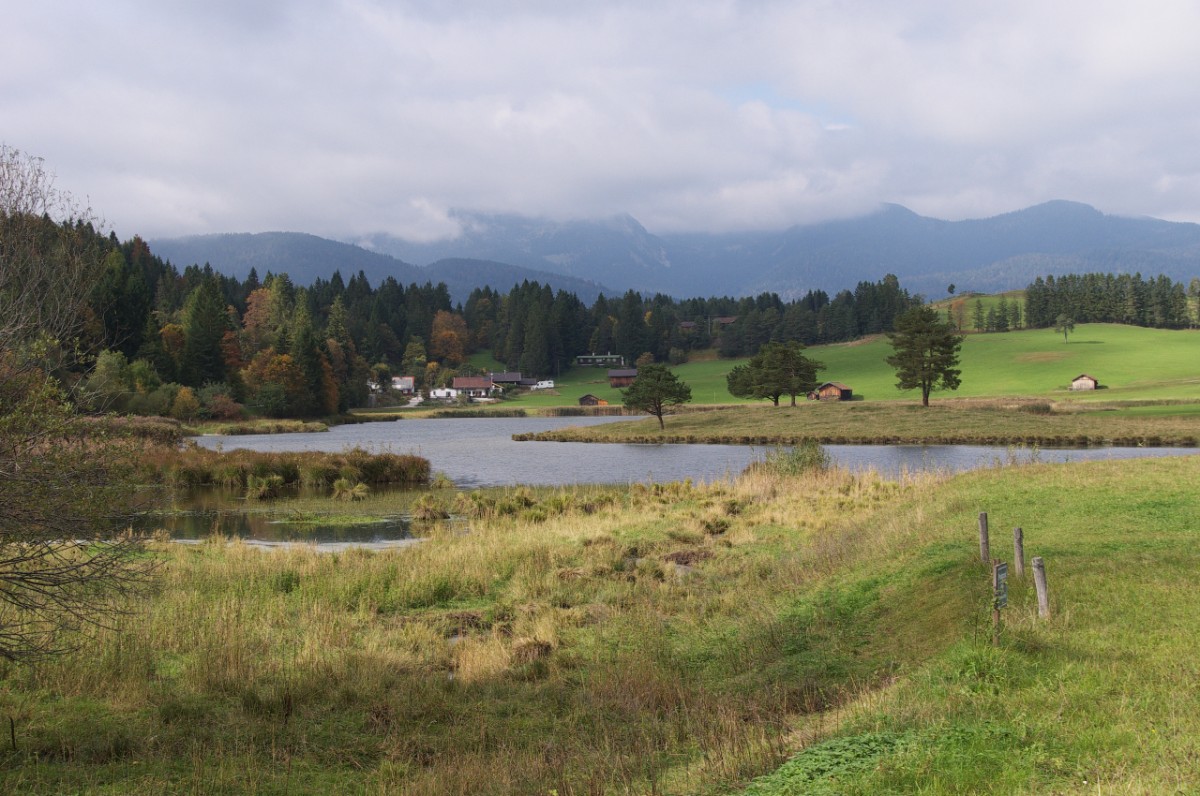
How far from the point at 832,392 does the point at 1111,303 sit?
88.4m

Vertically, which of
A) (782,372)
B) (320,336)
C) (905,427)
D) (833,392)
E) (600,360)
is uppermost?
(320,336)

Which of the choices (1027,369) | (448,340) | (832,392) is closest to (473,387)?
(448,340)

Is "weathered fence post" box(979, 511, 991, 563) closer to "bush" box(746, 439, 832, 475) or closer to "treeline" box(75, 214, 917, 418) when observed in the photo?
"bush" box(746, 439, 832, 475)

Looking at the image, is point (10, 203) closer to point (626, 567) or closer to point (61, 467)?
point (61, 467)

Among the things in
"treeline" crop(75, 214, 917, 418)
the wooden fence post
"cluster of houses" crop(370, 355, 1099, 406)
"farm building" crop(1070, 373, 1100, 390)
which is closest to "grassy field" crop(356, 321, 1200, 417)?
"farm building" crop(1070, 373, 1100, 390)

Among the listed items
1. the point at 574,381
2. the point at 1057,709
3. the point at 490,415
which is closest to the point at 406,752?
the point at 1057,709

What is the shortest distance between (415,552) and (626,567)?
5.43 metres

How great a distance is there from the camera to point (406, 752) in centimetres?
1035

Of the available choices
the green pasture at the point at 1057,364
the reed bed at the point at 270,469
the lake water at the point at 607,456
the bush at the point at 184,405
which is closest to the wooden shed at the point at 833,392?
the green pasture at the point at 1057,364

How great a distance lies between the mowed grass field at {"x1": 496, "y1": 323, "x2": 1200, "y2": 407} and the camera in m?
104

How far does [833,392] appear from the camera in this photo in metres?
115

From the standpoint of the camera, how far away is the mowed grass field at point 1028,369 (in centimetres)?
10400

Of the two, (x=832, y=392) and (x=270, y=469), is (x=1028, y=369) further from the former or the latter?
(x=270, y=469)

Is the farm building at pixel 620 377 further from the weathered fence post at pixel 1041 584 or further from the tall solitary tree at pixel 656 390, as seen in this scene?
the weathered fence post at pixel 1041 584
